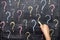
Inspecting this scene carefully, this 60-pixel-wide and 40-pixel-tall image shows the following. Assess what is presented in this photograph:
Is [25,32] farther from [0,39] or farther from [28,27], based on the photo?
[0,39]

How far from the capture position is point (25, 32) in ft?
6.20

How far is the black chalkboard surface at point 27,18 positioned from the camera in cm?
187

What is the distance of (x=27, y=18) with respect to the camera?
6.21 ft

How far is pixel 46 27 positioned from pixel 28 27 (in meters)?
0.17

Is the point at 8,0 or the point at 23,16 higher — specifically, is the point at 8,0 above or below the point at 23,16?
above

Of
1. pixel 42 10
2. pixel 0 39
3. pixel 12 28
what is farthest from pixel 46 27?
pixel 0 39

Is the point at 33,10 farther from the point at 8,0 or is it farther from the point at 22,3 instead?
the point at 8,0

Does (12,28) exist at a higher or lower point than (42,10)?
lower

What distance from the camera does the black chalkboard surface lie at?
6.12 ft

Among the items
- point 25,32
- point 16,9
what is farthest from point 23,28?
point 16,9

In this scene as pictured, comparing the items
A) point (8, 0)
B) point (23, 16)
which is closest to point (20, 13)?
point (23, 16)

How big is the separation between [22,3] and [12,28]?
239 mm

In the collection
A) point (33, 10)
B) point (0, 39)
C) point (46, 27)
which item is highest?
point (33, 10)

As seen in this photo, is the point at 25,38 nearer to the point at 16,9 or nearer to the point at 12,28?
the point at 12,28
